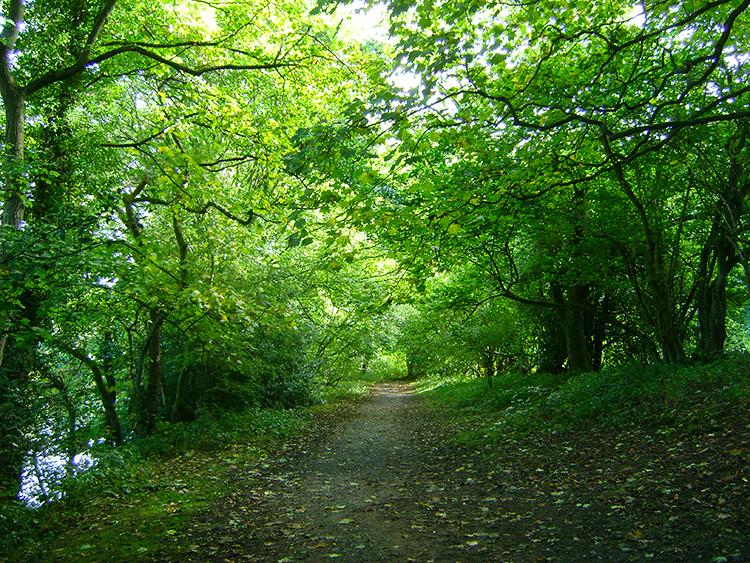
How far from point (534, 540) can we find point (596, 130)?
5.28 meters

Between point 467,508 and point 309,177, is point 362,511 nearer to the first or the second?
point 467,508

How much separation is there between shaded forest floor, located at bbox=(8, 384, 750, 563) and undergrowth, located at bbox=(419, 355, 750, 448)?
0.41m

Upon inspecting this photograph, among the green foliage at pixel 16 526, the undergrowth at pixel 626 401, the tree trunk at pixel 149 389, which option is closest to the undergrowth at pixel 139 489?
the green foliage at pixel 16 526

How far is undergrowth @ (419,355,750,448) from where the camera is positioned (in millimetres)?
7102

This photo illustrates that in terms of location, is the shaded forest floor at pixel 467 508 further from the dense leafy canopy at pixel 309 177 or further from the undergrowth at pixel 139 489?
the dense leafy canopy at pixel 309 177

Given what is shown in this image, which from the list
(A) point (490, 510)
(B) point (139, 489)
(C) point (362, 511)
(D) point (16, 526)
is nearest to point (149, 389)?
(B) point (139, 489)

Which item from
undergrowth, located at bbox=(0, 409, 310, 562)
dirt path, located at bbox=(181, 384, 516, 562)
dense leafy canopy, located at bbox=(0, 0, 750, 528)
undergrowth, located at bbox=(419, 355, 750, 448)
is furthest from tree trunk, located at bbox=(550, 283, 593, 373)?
undergrowth, located at bbox=(0, 409, 310, 562)

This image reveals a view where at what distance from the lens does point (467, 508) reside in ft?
18.4

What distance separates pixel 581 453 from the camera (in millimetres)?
7086

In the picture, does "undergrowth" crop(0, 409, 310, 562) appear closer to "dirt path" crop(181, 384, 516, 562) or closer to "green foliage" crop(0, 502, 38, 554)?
"green foliage" crop(0, 502, 38, 554)

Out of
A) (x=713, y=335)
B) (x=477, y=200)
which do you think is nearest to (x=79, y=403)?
(x=477, y=200)

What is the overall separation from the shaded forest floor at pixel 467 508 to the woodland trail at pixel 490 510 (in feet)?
0.06

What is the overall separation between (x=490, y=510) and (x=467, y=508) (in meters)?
0.29

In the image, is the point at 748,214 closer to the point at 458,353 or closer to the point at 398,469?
the point at 398,469
